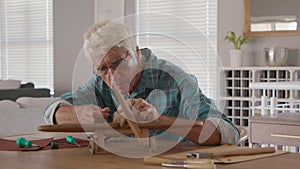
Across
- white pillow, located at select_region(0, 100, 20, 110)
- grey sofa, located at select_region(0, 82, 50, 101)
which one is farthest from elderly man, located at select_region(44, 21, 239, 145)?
grey sofa, located at select_region(0, 82, 50, 101)

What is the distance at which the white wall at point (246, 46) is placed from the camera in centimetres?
547

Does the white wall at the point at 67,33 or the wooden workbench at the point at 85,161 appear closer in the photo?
the wooden workbench at the point at 85,161

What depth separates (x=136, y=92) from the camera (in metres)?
1.85

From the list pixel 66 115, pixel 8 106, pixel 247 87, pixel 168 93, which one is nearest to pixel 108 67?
pixel 168 93

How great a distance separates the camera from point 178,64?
1888 mm

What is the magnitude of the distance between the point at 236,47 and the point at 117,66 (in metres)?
4.08

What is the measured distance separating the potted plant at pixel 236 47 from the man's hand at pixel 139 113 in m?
3.97

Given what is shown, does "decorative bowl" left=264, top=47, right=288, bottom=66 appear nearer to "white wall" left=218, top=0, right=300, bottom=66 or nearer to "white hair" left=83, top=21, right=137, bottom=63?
"white wall" left=218, top=0, right=300, bottom=66

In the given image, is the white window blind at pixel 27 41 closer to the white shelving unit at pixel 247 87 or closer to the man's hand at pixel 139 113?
the white shelving unit at pixel 247 87

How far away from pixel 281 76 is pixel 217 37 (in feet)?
3.08

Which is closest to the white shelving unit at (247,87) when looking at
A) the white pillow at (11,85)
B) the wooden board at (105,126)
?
the white pillow at (11,85)

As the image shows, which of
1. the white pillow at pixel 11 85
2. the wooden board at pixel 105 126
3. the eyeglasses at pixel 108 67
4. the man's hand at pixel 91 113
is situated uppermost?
the eyeglasses at pixel 108 67

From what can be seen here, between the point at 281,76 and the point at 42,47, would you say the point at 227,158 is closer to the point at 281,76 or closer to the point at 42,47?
the point at 281,76

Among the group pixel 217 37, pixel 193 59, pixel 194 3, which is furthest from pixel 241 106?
pixel 193 59
